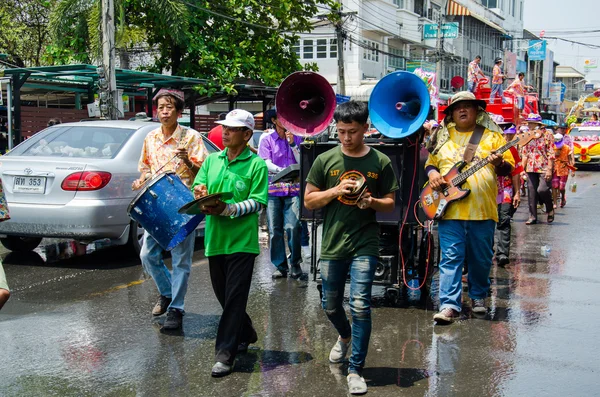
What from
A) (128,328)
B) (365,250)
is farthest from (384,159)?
(128,328)

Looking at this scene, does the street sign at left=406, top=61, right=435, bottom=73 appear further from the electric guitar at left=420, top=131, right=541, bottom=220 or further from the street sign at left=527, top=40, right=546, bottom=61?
the electric guitar at left=420, top=131, right=541, bottom=220

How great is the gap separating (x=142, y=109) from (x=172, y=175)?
24.7 metres

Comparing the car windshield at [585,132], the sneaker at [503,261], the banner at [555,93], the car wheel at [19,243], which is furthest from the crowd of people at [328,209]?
the banner at [555,93]

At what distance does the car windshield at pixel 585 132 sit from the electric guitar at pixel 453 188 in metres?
27.8

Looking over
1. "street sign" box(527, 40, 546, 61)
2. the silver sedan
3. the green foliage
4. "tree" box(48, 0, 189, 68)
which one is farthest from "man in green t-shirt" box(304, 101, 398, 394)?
"street sign" box(527, 40, 546, 61)

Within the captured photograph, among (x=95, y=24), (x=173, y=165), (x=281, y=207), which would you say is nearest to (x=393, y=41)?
(x=95, y=24)

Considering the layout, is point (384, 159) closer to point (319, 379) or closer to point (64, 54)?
point (319, 379)

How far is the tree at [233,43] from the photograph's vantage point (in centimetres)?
2394

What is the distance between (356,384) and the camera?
14.8 feet

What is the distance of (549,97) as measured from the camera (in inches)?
3209

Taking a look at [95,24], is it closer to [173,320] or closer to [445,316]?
[173,320]

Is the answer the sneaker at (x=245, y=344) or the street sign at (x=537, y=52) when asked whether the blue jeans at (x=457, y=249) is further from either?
the street sign at (x=537, y=52)

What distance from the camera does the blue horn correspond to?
6.23 m

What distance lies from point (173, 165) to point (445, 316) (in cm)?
258
